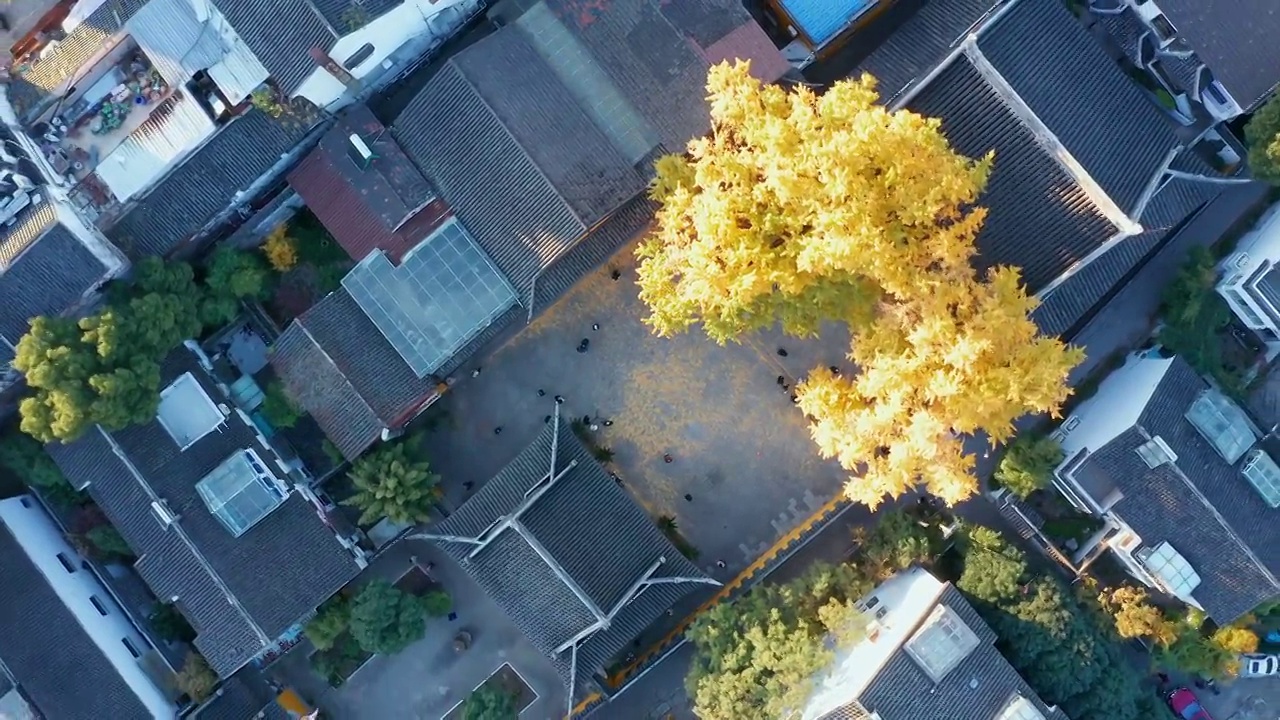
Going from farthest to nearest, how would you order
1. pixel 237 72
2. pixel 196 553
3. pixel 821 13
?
pixel 821 13 < pixel 196 553 < pixel 237 72

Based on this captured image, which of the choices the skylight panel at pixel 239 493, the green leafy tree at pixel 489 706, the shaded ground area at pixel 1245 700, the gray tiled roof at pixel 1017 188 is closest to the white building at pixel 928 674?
the shaded ground area at pixel 1245 700

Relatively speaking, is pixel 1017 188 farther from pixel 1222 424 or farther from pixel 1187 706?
pixel 1187 706

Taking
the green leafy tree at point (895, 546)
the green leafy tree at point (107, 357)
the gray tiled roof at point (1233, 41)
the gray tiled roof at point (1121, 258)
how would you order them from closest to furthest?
1. the green leafy tree at point (107, 357)
2. the gray tiled roof at point (1121, 258)
3. the gray tiled roof at point (1233, 41)
4. the green leafy tree at point (895, 546)

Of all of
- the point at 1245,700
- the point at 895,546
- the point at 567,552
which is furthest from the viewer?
the point at 1245,700

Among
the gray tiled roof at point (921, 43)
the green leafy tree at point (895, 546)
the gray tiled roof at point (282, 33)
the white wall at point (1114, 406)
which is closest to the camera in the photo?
the gray tiled roof at point (282, 33)

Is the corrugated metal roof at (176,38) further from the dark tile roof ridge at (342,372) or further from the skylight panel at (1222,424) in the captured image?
the skylight panel at (1222,424)

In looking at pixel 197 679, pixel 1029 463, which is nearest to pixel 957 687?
pixel 1029 463

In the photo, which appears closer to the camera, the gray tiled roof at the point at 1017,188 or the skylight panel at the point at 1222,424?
the gray tiled roof at the point at 1017,188
